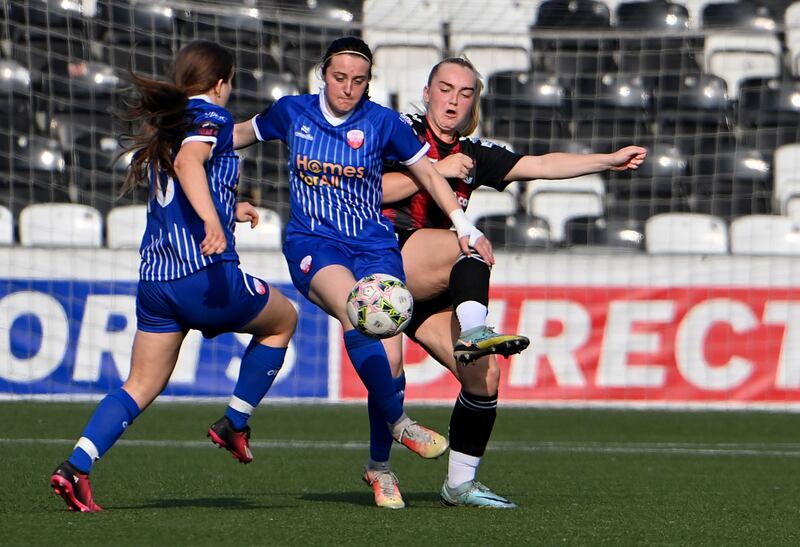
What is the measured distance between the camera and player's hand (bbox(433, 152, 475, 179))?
5.97 metres

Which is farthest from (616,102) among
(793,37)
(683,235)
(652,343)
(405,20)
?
(652,343)

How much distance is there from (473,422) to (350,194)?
113 cm

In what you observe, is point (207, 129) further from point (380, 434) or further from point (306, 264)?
point (380, 434)

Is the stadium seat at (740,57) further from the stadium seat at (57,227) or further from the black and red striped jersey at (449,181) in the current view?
the black and red striped jersey at (449,181)

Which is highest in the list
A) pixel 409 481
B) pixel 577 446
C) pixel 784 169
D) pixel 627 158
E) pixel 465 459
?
pixel 627 158

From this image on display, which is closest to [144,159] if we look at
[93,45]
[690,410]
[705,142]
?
[690,410]

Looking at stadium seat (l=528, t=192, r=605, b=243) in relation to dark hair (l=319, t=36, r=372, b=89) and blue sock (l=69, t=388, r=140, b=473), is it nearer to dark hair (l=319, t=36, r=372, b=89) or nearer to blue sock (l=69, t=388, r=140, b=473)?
dark hair (l=319, t=36, r=372, b=89)

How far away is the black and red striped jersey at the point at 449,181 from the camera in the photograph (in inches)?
246

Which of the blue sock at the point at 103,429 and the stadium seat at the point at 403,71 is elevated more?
the stadium seat at the point at 403,71

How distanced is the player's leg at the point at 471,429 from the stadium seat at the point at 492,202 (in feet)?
22.5

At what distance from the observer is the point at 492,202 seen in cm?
1307

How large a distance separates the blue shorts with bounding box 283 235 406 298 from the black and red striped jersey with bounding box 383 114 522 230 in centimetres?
46

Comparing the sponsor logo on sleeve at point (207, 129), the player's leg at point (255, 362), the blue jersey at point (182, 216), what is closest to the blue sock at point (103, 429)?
the player's leg at point (255, 362)

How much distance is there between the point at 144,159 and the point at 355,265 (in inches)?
39.2
